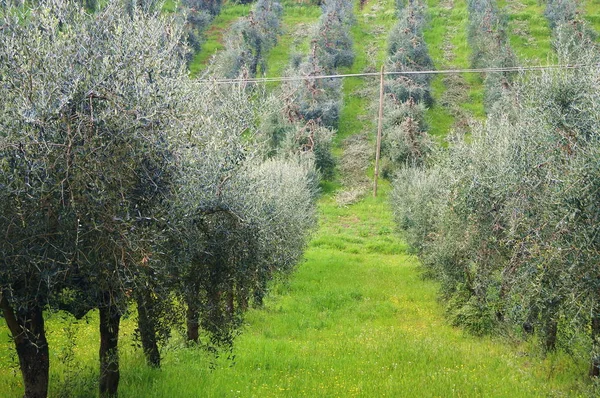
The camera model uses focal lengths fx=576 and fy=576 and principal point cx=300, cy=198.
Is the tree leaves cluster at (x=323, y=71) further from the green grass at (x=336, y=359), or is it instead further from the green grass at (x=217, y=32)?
the green grass at (x=336, y=359)

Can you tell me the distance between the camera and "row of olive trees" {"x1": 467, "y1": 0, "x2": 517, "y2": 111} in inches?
2158

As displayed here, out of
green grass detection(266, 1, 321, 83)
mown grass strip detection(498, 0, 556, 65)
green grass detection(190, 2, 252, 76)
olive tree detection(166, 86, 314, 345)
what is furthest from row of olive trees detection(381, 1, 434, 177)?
olive tree detection(166, 86, 314, 345)

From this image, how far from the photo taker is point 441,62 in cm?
6694

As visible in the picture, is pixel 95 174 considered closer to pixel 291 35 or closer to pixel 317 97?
pixel 317 97

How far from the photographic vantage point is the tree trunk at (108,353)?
31.0 ft

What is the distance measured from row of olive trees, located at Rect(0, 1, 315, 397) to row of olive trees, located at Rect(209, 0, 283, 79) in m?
50.1

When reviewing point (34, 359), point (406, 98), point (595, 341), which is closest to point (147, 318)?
point (34, 359)

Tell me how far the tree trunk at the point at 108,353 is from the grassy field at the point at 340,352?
1.02ft

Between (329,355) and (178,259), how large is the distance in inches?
278

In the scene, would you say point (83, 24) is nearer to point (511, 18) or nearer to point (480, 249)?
point (480, 249)

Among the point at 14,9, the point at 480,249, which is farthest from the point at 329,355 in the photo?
the point at 14,9

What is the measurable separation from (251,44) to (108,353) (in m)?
61.6

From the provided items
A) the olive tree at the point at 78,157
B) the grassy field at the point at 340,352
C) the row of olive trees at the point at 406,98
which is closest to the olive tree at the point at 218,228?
A: the olive tree at the point at 78,157

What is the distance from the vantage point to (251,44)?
222 feet
